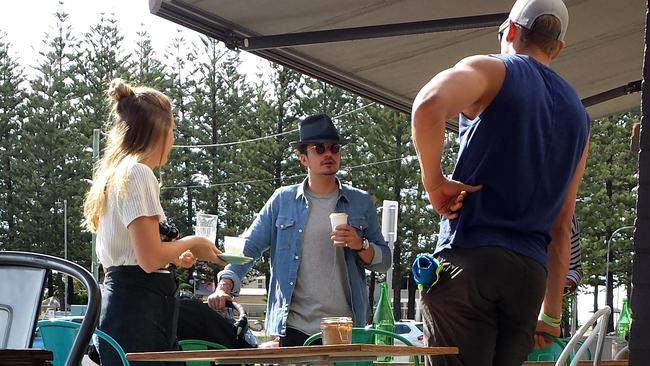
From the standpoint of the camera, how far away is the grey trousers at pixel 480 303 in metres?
2.37

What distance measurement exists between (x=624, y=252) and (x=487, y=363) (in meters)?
40.2

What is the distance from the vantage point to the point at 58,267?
1.82m

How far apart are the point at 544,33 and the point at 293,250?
1.99 meters

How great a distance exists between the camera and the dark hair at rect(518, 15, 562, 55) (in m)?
2.53

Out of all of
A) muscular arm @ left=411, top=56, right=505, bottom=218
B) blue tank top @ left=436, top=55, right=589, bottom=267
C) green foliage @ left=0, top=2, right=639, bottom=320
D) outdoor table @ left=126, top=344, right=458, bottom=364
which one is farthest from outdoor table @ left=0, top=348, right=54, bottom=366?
green foliage @ left=0, top=2, right=639, bottom=320

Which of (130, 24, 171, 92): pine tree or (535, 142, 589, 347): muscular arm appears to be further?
(130, 24, 171, 92): pine tree

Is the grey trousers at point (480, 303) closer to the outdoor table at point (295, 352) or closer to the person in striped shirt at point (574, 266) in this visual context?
the outdoor table at point (295, 352)

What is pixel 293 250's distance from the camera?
4.30 meters

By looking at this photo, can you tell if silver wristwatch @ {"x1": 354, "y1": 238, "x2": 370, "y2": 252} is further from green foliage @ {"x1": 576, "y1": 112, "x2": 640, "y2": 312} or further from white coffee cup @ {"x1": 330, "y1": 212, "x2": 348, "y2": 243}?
green foliage @ {"x1": 576, "y1": 112, "x2": 640, "y2": 312}

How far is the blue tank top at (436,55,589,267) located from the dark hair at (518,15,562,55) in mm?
82

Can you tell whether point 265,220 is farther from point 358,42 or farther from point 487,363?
point 487,363

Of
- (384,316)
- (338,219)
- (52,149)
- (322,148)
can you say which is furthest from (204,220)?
(52,149)

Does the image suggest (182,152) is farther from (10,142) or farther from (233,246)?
(233,246)

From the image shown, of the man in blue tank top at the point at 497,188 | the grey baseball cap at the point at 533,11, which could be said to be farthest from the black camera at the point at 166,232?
the grey baseball cap at the point at 533,11
